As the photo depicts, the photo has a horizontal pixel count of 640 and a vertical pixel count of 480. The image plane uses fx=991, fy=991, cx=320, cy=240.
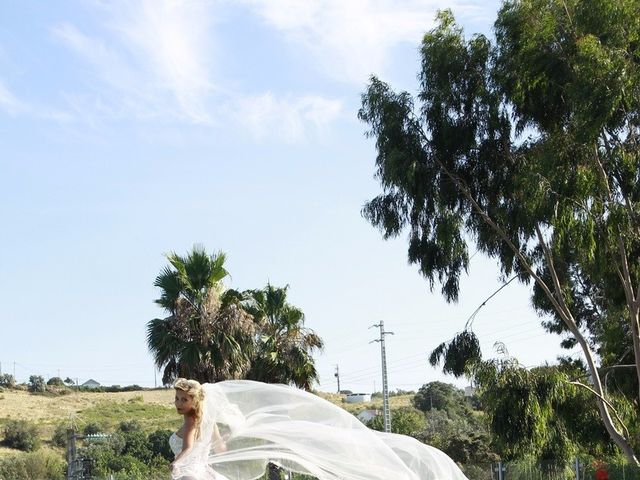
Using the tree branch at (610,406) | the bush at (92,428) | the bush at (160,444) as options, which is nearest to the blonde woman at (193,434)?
the tree branch at (610,406)

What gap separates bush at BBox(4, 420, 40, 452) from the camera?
55281 millimetres

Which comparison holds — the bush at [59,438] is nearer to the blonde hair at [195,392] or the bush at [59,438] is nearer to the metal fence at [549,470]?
the metal fence at [549,470]

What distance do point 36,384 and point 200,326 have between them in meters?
66.2

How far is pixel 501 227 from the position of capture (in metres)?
22.6

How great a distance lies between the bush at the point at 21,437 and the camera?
55.3 metres

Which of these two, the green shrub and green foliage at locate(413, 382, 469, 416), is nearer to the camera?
the green shrub

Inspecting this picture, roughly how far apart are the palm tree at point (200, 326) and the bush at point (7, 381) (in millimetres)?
66257

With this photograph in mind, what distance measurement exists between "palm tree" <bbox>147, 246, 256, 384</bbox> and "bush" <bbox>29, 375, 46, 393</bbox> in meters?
60.7

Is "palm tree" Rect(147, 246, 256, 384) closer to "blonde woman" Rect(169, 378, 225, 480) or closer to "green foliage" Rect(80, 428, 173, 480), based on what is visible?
"green foliage" Rect(80, 428, 173, 480)

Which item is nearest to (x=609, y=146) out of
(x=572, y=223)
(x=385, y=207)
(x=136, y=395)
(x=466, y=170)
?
(x=572, y=223)

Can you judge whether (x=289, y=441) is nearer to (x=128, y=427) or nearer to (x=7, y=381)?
(x=128, y=427)

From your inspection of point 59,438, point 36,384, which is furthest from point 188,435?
point 36,384

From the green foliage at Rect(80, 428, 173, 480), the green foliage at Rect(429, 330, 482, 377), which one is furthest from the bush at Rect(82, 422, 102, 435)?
the green foliage at Rect(429, 330, 482, 377)

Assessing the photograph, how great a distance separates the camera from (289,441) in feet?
32.3
